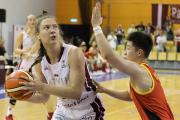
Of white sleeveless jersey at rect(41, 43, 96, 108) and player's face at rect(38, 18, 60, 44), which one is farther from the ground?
player's face at rect(38, 18, 60, 44)

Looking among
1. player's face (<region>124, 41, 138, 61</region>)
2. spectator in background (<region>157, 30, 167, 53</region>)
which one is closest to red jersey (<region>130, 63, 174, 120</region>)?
player's face (<region>124, 41, 138, 61</region>)

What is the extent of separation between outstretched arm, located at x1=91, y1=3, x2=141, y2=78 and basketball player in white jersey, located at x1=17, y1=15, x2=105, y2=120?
0.44 meters

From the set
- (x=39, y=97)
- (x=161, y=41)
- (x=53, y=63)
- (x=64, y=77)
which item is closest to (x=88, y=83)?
(x=64, y=77)

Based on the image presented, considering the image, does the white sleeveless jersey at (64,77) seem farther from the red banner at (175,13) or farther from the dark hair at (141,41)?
the red banner at (175,13)

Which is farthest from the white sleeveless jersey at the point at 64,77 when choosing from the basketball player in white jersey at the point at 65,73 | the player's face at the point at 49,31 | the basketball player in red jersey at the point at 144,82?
the basketball player in red jersey at the point at 144,82

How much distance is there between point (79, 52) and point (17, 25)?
1331cm

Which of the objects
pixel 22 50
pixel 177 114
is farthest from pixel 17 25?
pixel 177 114

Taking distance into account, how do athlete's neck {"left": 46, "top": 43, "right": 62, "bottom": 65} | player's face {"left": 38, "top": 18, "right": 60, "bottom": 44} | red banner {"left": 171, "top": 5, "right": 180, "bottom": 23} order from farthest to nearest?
red banner {"left": 171, "top": 5, "right": 180, "bottom": 23}, athlete's neck {"left": 46, "top": 43, "right": 62, "bottom": 65}, player's face {"left": 38, "top": 18, "right": 60, "bottom": 44}

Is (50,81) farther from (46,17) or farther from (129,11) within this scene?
(129,11)

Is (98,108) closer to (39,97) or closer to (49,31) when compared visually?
(39,97)

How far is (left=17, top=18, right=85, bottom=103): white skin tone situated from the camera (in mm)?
2148

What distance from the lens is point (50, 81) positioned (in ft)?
8.50

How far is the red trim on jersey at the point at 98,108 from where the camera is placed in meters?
2.64

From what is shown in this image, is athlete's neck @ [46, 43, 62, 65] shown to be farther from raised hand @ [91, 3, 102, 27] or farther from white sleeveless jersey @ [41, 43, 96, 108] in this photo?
raised hand @ [91, 3, 102, 27]
